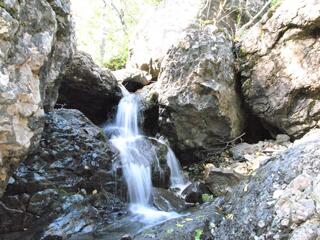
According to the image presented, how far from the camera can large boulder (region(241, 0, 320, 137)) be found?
753 cm

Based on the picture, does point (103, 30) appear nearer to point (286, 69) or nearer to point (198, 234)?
point (286, 69)

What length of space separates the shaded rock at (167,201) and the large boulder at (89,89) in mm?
3294

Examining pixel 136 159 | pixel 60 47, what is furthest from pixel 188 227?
pixel 60 47

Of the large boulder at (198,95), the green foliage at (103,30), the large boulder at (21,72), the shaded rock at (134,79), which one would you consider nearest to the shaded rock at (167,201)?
the large boulder at (198,95)

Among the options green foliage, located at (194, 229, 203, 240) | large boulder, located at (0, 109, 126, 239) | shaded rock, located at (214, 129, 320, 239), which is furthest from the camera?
large boulder, located at (0, 109, 126, 239)

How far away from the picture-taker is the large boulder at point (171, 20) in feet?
34.7

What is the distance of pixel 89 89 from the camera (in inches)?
343

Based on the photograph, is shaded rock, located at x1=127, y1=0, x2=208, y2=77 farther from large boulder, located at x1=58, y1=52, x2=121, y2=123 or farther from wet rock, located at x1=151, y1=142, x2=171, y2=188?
wet rock, located at x1=151, y1=142, x2=171, y2=188

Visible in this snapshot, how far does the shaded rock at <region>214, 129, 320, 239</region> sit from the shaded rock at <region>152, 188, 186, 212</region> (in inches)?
102

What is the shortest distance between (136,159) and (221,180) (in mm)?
1751

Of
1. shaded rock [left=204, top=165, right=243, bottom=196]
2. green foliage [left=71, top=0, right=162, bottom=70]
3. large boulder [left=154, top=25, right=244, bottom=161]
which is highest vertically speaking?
green foliage [left=71, top=0, right=162, bottom=70]

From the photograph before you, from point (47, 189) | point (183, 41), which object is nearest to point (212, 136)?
point (183, 41)

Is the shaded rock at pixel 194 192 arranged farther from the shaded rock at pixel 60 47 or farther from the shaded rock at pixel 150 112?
the shaded rock at pixel 60 47

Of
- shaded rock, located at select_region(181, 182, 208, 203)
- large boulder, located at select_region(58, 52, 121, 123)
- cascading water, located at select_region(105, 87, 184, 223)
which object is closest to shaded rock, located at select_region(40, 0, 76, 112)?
cascading water, located at select_region(105, 87, 184, 223)
